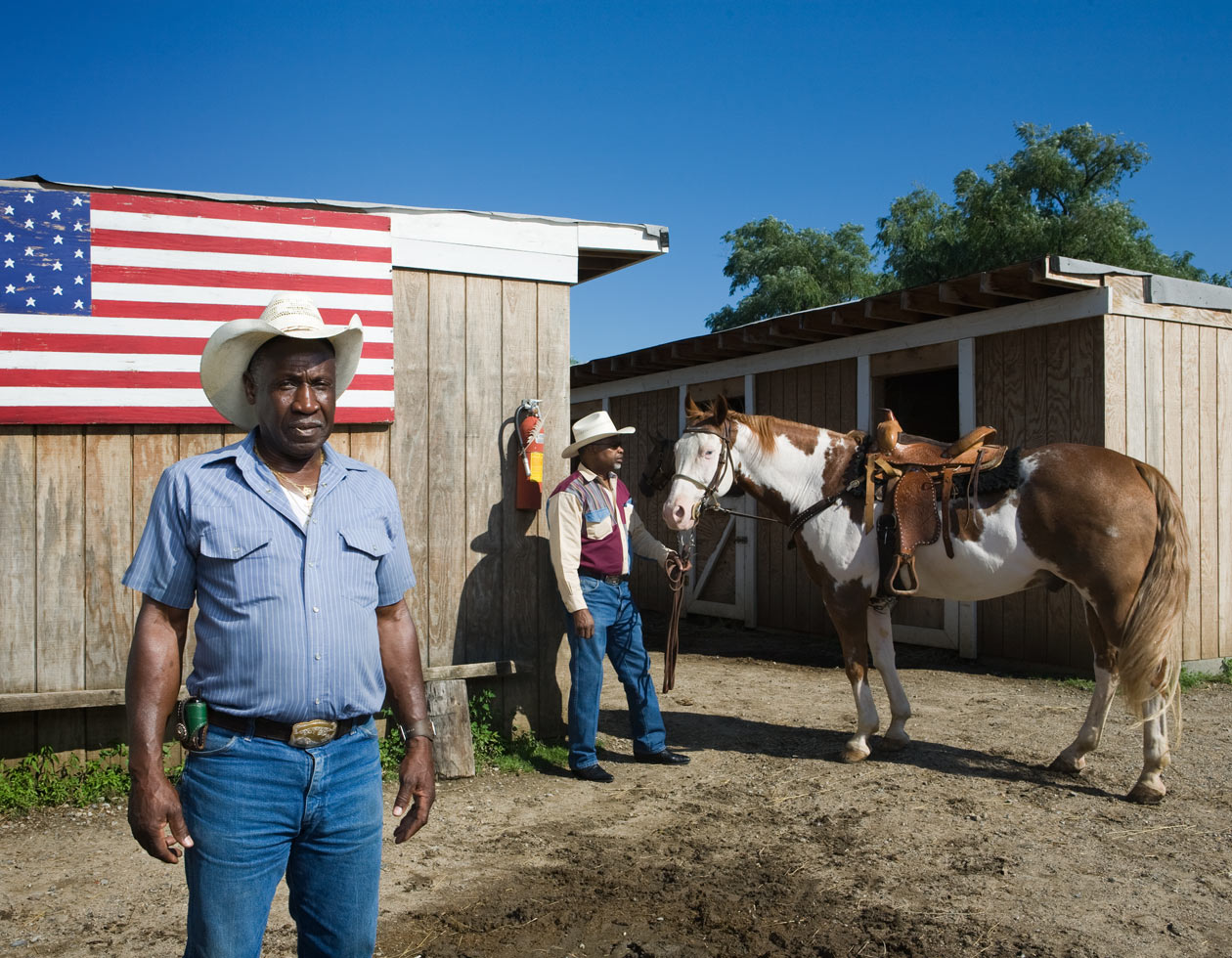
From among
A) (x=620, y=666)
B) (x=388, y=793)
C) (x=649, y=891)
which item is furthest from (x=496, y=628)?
(x=649, y=891)

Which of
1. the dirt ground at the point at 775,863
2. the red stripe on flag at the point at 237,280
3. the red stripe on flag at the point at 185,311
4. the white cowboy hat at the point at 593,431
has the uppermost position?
the red stripe on flag at the point at 237,280

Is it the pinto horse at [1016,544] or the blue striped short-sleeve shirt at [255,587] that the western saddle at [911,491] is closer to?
the pinto horse at [1016,544]

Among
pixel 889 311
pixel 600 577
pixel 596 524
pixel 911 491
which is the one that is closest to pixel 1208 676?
pixel 889 311

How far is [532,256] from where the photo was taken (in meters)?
5.38

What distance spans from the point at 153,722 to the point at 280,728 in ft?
0.80

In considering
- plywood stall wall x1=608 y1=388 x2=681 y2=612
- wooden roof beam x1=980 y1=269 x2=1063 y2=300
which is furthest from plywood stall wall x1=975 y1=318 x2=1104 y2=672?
plywood stall wall x1=608 y1=388 x2=681 y2=612

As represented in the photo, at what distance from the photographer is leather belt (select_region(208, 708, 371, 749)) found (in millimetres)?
1884

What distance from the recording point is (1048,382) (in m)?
7.36

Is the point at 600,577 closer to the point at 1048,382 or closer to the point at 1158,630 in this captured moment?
the point at 1158,630

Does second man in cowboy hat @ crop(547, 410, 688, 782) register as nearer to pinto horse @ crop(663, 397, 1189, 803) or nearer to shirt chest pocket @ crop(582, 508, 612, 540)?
shirt chest pocket @ crop(582, 508, 612, 540)

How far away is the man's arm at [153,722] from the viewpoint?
1.83 meters

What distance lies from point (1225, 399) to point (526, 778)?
6541 millimetres

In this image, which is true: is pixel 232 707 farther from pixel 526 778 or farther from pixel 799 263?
pixel 799 263

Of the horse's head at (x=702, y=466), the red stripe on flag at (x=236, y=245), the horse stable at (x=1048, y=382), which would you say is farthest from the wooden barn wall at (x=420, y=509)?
the horse stable at (x=1048, y=382)
